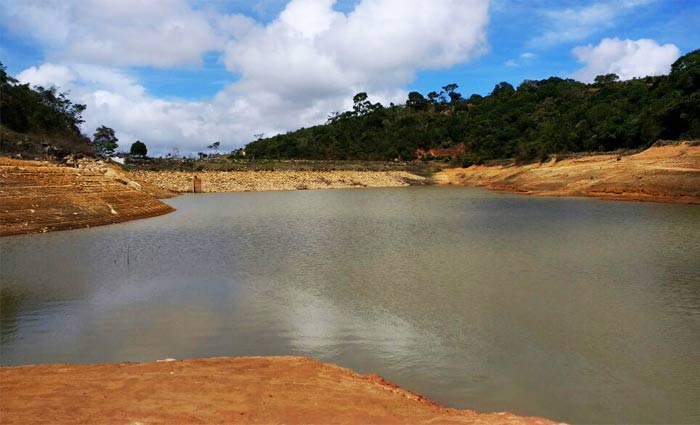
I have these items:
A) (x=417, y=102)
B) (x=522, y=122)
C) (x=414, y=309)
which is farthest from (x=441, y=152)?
(x=414, y=309)

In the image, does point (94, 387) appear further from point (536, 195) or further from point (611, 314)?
point (536, 195)

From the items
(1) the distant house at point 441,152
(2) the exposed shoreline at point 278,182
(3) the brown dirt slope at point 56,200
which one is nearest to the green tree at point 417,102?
(1) the distant house at point 441,152

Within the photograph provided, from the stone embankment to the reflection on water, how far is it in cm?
3389

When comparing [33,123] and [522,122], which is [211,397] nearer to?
[33,123]

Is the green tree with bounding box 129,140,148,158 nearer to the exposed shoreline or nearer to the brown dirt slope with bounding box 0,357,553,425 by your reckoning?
the exposed shoreline

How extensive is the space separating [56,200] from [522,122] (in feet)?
222

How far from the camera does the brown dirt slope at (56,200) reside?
20094 mm

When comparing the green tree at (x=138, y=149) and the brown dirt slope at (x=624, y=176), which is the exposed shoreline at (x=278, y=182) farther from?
the green tree at (x=138, y=149)

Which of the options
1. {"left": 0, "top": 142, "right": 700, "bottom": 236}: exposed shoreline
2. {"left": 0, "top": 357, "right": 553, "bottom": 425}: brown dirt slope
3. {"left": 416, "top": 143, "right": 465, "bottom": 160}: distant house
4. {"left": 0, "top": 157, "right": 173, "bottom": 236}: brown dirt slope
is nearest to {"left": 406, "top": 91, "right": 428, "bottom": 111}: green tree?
{"left": 416, "top": 143, "right": 465, "bottom": 160}: distant house

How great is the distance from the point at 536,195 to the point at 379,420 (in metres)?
41.4

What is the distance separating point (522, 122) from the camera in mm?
74312

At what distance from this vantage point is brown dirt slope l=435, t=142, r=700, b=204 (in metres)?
32.4

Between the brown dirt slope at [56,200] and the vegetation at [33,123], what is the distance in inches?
450

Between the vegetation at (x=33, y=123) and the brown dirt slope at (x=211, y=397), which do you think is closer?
the brown dirt slope at (x=211, y=397)
